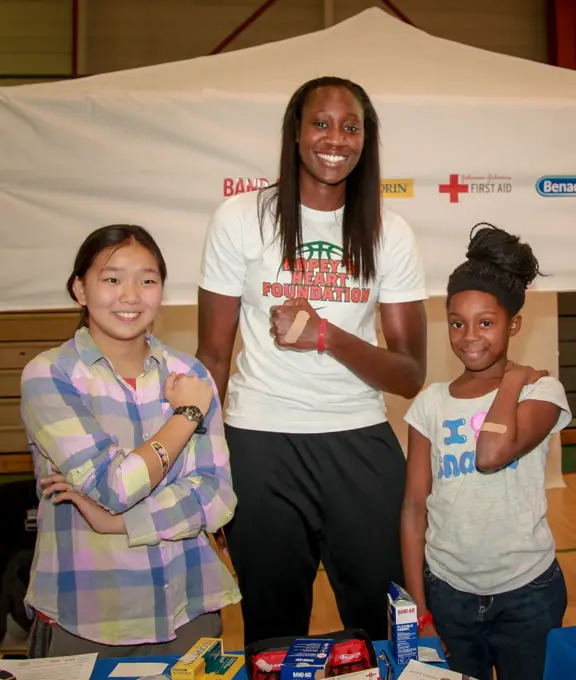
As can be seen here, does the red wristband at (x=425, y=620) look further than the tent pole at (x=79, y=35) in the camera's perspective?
No

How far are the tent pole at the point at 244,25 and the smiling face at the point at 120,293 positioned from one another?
A: 4762 millimetres

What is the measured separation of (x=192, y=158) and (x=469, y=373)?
1.32 metres

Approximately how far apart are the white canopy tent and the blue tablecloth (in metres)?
1.61

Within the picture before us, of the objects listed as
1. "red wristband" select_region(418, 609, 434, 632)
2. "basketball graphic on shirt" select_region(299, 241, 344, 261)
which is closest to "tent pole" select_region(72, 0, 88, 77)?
"basketball graphic on shirt" select_region(299, 241, 344, 261)

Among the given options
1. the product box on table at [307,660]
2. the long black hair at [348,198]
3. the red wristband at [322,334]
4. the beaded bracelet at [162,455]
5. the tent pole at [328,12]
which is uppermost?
the tent pole at [328,12]

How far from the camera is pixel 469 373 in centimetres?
160

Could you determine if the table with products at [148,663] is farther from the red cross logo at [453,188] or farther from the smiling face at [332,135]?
the red cross logo at [453,188]

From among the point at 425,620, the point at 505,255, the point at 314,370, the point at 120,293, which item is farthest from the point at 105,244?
the point at 425,620

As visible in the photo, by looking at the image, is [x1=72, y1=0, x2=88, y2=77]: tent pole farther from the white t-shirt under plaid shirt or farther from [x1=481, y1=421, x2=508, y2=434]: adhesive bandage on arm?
[x1=481, y1=421, x2=508, y2=434]: adhesive bandage on arm

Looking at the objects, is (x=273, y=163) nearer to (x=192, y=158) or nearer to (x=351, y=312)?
(x=192, y=158)

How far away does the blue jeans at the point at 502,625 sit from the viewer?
4.63 ft

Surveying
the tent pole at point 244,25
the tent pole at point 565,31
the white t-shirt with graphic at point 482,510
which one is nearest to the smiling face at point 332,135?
the white t-shirt with graphic at point 482,510

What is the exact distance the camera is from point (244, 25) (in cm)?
592

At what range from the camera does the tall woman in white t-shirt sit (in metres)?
1.56
